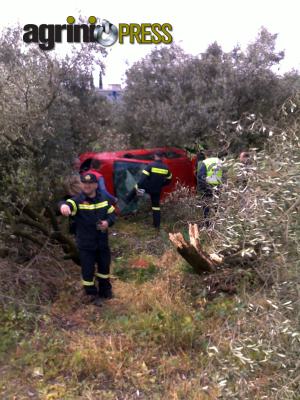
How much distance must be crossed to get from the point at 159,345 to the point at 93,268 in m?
1.44

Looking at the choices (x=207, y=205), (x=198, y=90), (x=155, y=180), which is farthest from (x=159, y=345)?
(x=198, y=90)

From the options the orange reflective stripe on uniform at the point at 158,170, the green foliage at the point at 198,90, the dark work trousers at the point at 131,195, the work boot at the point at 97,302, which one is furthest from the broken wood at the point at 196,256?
the green foliage at the point at 198,90

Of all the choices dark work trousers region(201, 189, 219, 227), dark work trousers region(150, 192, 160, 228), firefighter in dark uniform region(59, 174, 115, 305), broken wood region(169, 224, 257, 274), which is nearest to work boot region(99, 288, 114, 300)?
firefighter in dark uniform region(59, 174, 115, 305)

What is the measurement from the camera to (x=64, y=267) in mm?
6105

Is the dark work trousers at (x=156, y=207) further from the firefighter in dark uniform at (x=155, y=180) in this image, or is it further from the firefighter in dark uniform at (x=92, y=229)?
the firefighter in dark uniform at (x=92, y=229)

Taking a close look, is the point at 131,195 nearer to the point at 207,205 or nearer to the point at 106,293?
the point at 106,293

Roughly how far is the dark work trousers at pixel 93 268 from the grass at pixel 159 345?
19cm

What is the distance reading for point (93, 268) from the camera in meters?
5.35

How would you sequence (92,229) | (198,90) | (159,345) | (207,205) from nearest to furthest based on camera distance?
1. (207,205)
2. (159,345)
3. (92,229)
4. (198,90)

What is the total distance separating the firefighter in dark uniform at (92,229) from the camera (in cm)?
505

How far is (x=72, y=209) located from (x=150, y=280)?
59.3 inches

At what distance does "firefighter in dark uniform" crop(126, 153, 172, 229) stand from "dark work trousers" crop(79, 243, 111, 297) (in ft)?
10.3

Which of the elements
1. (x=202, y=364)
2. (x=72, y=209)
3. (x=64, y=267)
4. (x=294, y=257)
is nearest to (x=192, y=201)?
(x=64, y=267)

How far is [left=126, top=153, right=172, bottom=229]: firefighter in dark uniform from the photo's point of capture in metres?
8.26
